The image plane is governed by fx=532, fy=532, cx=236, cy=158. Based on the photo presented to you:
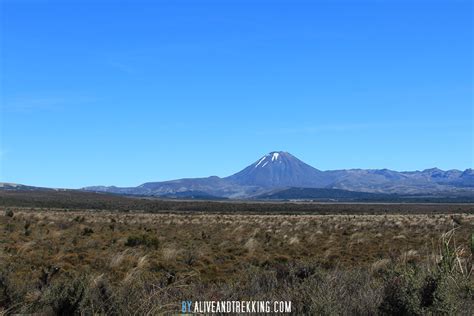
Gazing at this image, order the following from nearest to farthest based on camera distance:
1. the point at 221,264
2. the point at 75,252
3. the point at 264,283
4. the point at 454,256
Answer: the point at 454,256, the point at 264,283, the point at 221,264, the point at 75,252

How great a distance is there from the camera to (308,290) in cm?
628

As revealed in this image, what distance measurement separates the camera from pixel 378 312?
5.84 meters

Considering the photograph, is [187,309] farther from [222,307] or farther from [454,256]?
[454,256]

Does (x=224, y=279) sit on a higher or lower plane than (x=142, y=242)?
lower


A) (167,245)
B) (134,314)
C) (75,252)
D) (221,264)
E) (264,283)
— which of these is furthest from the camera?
(167,245)

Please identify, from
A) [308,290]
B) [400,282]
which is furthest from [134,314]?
[400,282]

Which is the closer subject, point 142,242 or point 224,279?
point 224,279

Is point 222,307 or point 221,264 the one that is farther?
point 221,264

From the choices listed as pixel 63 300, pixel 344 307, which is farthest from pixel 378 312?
pixel 63 300

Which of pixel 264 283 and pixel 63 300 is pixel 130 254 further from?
pixel 63 300

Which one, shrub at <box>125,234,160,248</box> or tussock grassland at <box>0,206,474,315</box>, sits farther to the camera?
shrub at <box>125,234,160,248</box>

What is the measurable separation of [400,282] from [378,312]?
2.02 feet

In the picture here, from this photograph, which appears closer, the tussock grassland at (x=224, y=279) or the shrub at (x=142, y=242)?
the tussock grassland at (x=224, y=279)

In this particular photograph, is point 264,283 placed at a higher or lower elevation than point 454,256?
lower
